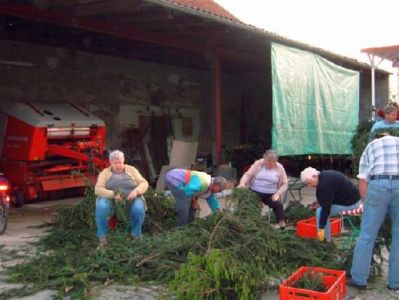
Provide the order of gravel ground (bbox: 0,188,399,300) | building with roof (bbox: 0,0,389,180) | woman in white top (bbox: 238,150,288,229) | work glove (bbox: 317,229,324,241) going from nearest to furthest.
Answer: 1. gravel ground (bbox: 0,188,399,300)
2. work glove (bbox: 317,229,324,241)
3. woman in white top (bbox: 238,150,288,229)
4. building with roof (bbox: 0,0,389,180)

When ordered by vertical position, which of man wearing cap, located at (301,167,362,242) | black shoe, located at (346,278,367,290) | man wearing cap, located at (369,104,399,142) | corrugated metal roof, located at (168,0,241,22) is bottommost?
black shoe, located at (346,278,367,290)

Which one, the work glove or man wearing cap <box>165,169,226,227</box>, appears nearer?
the work glove

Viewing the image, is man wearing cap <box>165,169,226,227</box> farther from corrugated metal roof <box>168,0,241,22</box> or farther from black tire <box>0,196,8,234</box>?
corrugated metal roof <box>168,0,241,22</box>

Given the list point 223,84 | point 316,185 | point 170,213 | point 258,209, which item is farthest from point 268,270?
point 223,84

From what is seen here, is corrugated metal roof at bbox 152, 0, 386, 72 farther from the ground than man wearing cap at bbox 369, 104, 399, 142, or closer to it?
farther from the ground

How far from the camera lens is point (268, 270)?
5.14 metres

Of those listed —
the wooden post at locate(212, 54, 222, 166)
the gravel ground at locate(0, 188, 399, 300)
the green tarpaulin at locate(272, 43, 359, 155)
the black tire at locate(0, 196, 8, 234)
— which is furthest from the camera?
the wooden post at locate(212, 54, 222, 166)

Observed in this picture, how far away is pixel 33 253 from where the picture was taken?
617 centimetres

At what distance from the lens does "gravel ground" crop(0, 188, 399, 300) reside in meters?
4.77

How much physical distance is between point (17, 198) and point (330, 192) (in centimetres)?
589

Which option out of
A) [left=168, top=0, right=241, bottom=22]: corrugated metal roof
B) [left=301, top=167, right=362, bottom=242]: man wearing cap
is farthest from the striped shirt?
[left=168, top=0, right=241, bottom=22]: corrugated metal roof

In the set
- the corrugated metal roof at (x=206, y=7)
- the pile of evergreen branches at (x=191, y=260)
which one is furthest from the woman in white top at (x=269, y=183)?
the corrugated metal roof at (x=206, y=7)

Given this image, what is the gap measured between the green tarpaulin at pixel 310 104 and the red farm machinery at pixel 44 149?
11.3 ft

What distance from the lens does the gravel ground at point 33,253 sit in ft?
15.6
